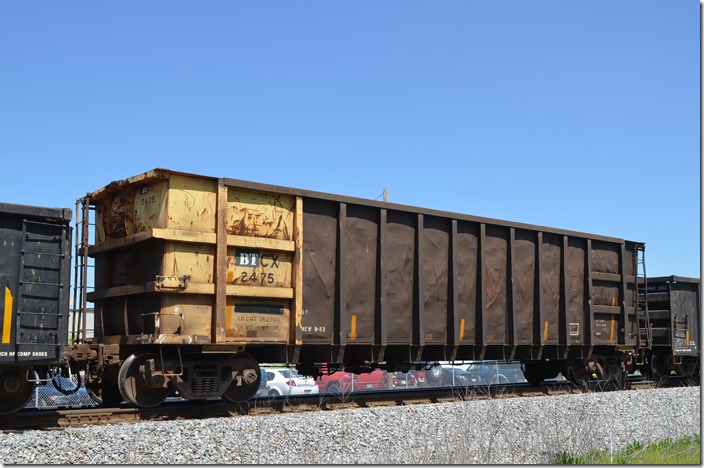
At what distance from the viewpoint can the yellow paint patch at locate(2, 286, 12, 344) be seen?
9.22 m

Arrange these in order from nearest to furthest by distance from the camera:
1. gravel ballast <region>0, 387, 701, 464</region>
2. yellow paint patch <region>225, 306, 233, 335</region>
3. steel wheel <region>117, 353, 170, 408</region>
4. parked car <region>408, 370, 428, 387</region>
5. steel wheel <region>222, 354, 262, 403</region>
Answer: gravel ballast <region>0, 387, 701, 464</region>, steel wheel <region>117, 353, 170, 408</region>, yellow paint patch <region>225, 306, 233, 335</region>, steel wheel <region>222, 354, 262, 403</region>, parked car <region>408, 370, 428, 387</region>

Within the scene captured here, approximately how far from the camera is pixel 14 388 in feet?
31.8

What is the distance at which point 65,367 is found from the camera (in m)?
10.7

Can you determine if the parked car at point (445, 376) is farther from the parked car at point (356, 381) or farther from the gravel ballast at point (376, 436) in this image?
the gravel ballast at point (376, 436)

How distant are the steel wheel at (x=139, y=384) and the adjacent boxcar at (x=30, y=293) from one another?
126cm

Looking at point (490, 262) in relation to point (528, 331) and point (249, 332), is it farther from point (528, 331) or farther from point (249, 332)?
point (249, 332)

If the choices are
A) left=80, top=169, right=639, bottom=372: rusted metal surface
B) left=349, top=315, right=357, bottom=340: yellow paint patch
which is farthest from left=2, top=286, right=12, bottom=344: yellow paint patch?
left=349, top=315, right=357, bottom=340: yellow paint patch

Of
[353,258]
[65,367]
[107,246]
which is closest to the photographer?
[65,367]

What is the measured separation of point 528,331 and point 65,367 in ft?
32.0

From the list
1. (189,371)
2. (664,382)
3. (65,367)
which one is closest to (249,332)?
(189,371)

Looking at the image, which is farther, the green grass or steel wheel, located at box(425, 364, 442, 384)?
steel wheel, located at box(425, 364, 442, 384)

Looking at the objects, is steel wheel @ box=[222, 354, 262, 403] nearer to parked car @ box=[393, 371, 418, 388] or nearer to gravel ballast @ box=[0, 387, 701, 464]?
gravel ballast @ box=[0, 387, 701, 464]

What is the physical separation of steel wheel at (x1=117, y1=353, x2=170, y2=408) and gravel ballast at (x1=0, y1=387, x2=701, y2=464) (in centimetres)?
188

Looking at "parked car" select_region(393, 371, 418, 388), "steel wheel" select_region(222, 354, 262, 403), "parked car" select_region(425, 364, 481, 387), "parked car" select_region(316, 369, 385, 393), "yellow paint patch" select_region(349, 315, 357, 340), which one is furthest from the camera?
"parked car" select_region(393, 371, 418, 388)
